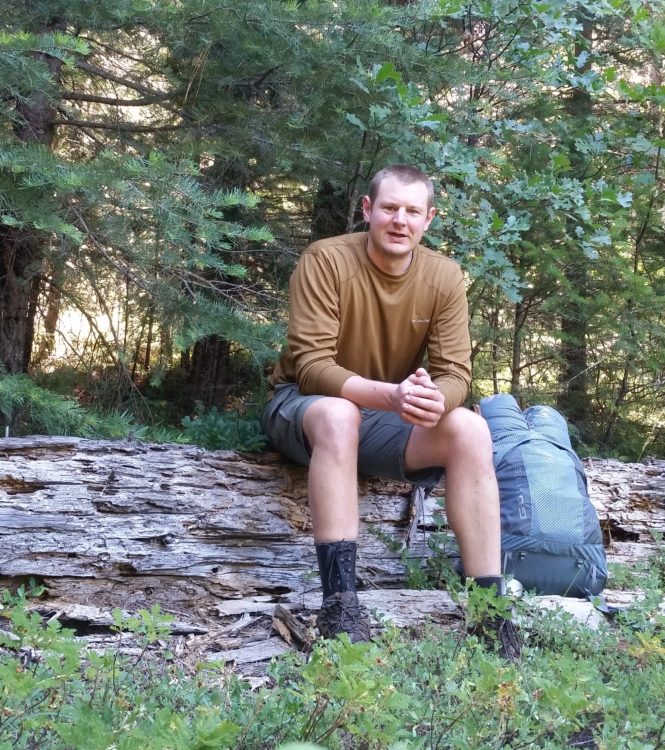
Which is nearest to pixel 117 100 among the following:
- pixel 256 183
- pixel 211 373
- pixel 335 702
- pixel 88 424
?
pixel 256 183

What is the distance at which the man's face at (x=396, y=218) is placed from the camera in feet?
12.2

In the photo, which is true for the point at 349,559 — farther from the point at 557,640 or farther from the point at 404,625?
the point at 557,640

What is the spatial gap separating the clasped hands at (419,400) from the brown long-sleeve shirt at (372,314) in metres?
0.41

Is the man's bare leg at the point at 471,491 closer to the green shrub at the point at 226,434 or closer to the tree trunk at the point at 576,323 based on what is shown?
the green shrub at the point at 226,434

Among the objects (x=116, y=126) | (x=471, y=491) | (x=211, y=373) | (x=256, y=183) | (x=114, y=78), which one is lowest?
(x=471, y=491)

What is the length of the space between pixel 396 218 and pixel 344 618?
182 cm

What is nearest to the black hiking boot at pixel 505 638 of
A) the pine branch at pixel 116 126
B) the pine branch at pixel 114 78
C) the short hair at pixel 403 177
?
the short hair at pixel 403 177

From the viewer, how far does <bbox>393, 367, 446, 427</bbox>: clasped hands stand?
10.6 ft

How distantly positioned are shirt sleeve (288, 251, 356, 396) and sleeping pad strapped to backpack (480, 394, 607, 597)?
3.39 feet

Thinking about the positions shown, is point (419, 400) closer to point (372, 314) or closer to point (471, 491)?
point (471, 491)

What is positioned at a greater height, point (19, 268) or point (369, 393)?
point (19, 268)

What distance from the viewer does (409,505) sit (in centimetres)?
426

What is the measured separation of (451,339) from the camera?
3.86 m

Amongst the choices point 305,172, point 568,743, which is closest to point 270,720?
point 568,743
